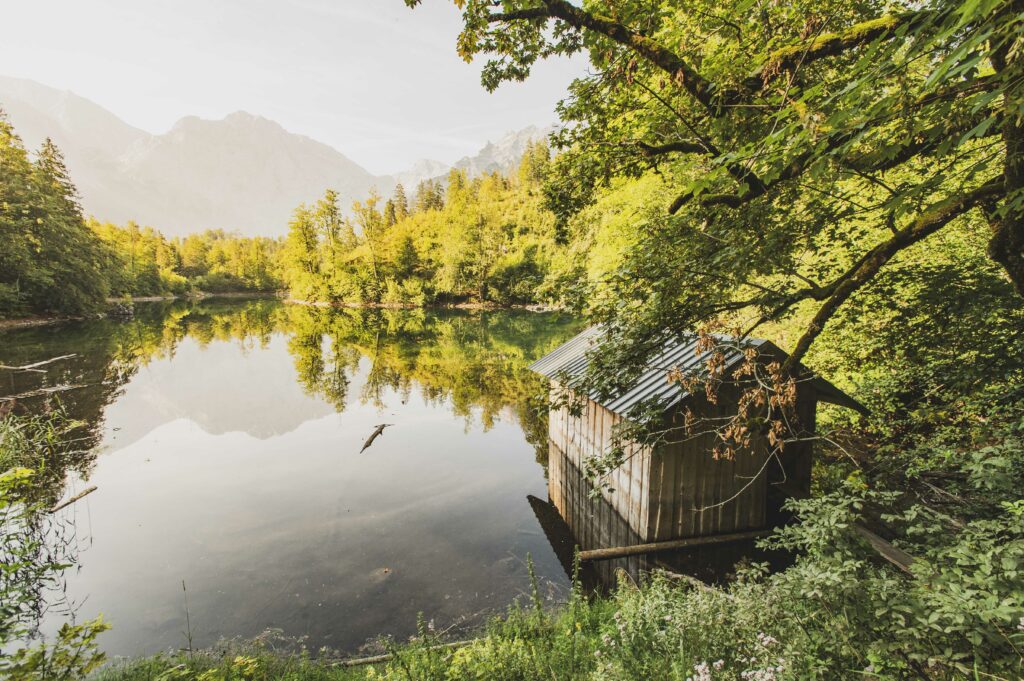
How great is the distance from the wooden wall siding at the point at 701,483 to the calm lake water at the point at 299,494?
2313 millimetres

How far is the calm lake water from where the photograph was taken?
27.3ft

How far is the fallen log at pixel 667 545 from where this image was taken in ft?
26.6

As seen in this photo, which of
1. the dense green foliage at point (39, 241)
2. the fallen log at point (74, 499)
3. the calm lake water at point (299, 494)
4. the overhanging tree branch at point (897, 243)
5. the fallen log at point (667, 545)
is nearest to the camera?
the overhanging tree branch at point (897, 243)

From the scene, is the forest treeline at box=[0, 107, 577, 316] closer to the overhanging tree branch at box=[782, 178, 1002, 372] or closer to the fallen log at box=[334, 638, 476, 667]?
the overhanging tree branch at box=[782, 178, 1002, 372]

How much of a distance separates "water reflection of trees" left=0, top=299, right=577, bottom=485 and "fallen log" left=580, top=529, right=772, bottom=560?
121 inches

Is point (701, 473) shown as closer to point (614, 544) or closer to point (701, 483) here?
point (701, 483)

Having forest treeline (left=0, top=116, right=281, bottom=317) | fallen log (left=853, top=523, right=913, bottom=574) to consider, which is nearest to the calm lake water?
fallen log (left=853, top=523, right=913, bottom=574)

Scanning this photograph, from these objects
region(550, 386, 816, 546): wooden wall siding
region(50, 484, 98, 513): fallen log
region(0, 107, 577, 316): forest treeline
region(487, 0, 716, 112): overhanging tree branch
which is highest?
region(0, 107, 577, 316): forest treeline

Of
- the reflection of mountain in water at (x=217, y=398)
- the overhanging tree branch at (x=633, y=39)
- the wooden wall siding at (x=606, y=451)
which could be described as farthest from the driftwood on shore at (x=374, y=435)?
the overhanging tree branch at (x=633, y=39)

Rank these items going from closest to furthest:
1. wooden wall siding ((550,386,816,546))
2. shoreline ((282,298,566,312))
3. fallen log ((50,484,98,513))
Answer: wooden wall siding ((550,386,816,546)) → fallen log ((50,484,98,513)) → shoreline ((282,298,566,312))

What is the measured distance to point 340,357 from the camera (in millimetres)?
30812

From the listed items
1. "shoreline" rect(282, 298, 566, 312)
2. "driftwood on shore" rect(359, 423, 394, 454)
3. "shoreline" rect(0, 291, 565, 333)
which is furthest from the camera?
"shoreline" rect(282, 298, 566, 312)

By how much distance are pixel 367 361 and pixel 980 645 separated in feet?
96.7

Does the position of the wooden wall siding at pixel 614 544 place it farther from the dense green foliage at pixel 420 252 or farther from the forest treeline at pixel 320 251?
the dense green foliage at pixel 420 252
